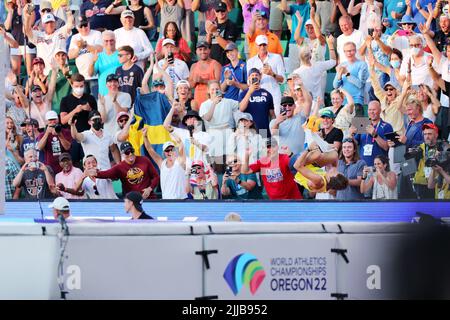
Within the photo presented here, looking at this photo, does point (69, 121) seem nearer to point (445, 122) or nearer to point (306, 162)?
point (306, 162)

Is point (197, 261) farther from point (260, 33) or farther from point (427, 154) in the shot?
point (260, 33)

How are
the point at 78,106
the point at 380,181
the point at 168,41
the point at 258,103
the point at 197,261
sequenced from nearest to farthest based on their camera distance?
the point at 197,261
the point at 380,181
the point at 258,103
the point at 168,41
the point at 78,106

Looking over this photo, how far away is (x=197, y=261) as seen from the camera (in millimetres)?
7629

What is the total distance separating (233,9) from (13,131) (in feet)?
11.9

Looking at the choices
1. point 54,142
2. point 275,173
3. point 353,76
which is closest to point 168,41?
point 54,142

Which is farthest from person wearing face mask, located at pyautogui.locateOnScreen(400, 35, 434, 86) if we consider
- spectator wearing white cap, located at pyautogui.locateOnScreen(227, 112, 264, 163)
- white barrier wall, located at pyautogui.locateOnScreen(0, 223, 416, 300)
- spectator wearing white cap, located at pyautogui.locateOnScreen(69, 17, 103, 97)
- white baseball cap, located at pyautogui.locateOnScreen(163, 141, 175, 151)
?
white barrier wall, located at pyautogui.locateOnScreen(0, 223, 416, 300)

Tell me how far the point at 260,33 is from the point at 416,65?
2.21 meters

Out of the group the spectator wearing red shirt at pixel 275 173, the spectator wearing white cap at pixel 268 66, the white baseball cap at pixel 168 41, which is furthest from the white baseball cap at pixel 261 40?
the spectator wearing red shirt at pixel 275 173

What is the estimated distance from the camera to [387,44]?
49.4 feet

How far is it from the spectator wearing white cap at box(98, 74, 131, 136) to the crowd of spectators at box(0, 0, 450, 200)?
0.7 inches

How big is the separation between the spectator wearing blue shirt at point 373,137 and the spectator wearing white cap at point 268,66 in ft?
4.00

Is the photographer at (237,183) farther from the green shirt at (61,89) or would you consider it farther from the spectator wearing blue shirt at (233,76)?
the green shirt at (61,89)

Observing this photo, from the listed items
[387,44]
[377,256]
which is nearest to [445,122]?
[387,44]

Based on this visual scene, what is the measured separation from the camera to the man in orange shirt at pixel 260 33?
15039 mm
